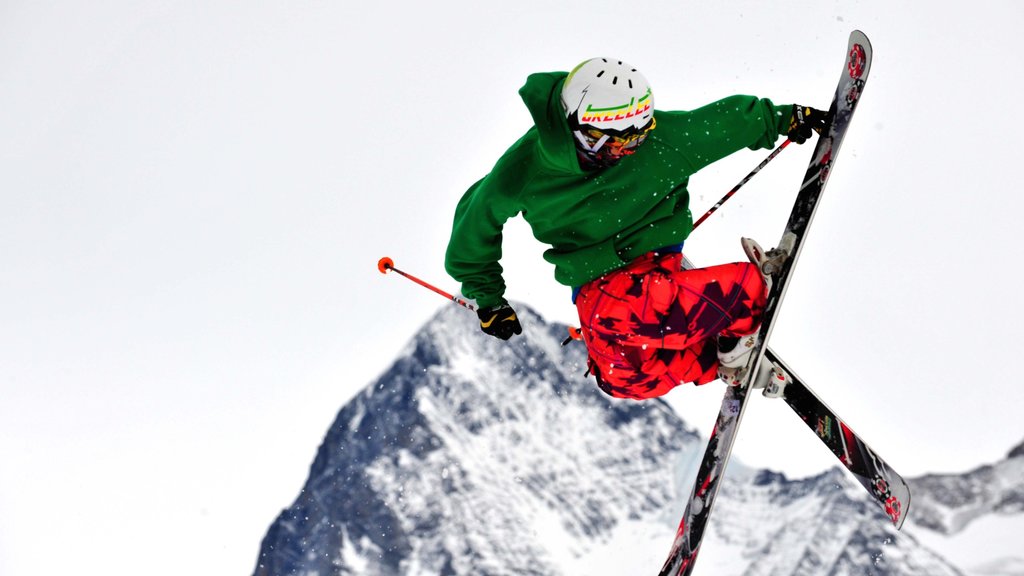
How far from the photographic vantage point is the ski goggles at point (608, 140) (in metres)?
2.54

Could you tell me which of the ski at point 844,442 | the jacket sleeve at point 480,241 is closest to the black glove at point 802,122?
the ski at point 844,442

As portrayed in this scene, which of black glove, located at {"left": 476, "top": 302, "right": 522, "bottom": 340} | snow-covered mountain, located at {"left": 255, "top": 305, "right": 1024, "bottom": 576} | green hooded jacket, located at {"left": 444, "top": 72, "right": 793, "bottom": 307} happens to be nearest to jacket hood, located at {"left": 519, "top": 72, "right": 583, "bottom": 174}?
green hooded jacket, located at {"left": 444, "top": 72, "right": 793, "bottom": 307}

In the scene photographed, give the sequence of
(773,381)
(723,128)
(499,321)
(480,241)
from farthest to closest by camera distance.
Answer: (773,381) < (499,321) < (480,241) < (723,128)

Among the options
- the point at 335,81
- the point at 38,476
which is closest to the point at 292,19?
the point at 335,81

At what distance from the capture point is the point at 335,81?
24.7 feet

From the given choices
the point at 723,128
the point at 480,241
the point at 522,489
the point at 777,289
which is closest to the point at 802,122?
the point at 723,128

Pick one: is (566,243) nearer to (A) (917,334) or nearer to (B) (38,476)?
(A) (917,334)

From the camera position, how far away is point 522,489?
282 inches

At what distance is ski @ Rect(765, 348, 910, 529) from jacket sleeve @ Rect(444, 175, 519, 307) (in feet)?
4.02

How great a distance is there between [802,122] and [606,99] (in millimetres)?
997

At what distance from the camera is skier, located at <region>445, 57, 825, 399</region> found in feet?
8.41

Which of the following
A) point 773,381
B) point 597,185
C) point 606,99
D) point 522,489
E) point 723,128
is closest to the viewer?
point 606,99

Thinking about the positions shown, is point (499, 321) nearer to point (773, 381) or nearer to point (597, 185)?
point (597, 185)

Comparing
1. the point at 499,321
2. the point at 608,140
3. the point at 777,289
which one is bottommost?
the point at 777,289
